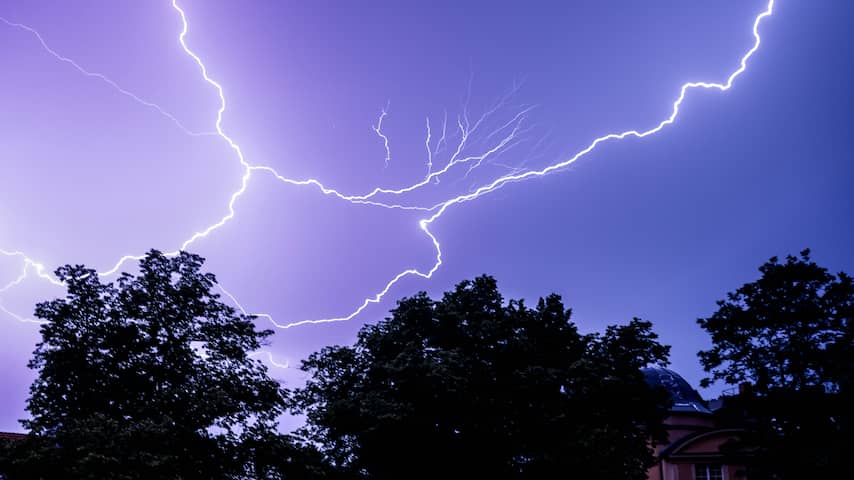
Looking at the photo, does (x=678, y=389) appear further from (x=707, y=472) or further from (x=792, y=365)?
(x=792, y=365)

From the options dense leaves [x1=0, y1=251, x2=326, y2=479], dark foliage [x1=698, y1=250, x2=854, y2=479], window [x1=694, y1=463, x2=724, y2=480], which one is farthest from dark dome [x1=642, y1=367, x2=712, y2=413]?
dense leaves [x1=0, y1=251, x2=326, y2=479]

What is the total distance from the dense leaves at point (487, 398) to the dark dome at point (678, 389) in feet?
55.0

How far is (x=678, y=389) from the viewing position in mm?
35656

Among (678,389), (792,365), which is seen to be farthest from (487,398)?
(678,389)

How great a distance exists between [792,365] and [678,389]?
19668 mm

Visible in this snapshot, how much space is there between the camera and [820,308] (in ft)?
58.9

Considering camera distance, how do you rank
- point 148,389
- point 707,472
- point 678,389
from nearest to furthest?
point 148,389 < point 707,472 < point 678,389

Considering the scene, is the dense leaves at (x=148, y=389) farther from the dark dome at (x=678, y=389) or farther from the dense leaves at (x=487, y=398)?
the dark dome at (x=678, y=389)

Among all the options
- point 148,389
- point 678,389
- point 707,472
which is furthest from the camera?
point 678,389

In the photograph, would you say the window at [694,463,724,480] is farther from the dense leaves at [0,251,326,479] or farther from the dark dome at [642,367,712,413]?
the dense leaves at [0,251,326,479]

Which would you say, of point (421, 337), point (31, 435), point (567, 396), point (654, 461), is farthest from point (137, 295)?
point (654, 461)

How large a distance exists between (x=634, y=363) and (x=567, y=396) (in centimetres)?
317

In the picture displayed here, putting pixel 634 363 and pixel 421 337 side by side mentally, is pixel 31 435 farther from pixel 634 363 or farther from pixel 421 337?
pixel 634 363

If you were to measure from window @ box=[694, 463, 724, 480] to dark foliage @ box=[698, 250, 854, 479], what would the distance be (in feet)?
39.9
